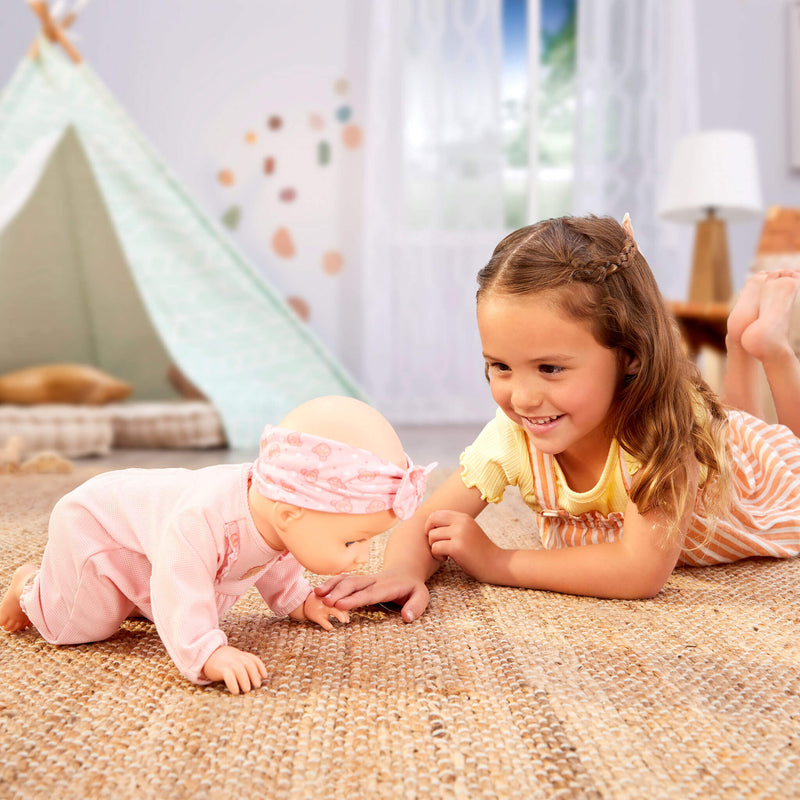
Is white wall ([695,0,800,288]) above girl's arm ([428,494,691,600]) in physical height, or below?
above

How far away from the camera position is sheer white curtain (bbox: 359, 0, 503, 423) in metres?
3.04

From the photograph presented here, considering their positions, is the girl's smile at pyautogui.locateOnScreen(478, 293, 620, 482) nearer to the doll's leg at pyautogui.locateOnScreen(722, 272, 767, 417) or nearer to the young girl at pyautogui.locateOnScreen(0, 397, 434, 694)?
the young girl at pyautogui.locateOnScreen(0, 397, 434, 694)

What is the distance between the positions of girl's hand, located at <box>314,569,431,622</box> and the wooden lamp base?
2.07 meters

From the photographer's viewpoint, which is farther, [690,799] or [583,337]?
[583,337]

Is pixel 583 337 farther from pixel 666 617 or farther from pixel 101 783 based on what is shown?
pixel 101 783

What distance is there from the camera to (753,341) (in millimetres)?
1093

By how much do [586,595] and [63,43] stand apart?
2.32 metres

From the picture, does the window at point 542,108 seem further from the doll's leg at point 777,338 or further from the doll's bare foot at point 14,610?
the doll's bare foot at point 14,610

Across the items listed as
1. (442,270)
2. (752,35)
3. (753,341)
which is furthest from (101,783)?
(752,35)

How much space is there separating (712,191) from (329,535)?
2.30 meters

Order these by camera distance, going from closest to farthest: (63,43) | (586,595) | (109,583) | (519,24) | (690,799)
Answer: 1. (690,799)
2. (109,583)
3. (586,595)
4. (63,43)
5. (519,24)

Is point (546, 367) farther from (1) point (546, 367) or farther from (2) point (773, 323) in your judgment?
(2) point (773, 323)

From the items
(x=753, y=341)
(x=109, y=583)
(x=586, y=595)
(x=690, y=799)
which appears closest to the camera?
(x=690, y=799)

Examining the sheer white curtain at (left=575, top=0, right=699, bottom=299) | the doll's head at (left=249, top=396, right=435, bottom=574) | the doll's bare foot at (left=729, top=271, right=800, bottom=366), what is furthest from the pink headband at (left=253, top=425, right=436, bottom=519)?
the sheer white curtain at (left=575, top=0, right=699, bottom=299)
